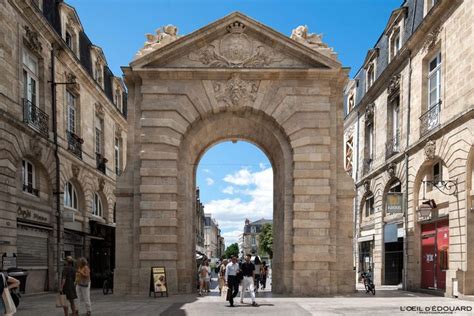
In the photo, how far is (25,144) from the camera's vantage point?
64.1 feet

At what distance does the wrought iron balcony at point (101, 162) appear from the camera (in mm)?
29344

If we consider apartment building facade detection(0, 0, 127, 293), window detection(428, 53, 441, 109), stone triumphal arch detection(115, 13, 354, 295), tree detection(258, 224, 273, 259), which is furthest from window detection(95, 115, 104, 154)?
tree detection(258, 224, 273, 259)

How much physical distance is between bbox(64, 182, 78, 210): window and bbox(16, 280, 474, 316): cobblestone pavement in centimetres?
732

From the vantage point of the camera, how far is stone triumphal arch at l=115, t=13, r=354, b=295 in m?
19.0

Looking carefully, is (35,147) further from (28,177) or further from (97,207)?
(97,207)

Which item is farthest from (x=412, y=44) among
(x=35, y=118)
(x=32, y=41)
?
(x=35, y=118)

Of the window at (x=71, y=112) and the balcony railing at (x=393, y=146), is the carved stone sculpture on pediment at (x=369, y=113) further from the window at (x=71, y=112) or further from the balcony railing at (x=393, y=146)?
the window at (x=71, y=112)

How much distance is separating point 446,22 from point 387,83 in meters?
7.28

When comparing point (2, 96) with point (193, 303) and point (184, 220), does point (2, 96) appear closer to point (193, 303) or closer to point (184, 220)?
point (184, 220)

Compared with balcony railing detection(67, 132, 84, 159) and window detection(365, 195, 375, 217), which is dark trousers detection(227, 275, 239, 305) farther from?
window detection(365, 195, 375, 217)

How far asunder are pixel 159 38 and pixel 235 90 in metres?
3.44

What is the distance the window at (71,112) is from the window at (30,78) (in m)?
3.25

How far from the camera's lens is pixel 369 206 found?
29.8m

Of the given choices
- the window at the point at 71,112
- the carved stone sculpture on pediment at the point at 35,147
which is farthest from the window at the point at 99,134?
the carved stone sculpture on pediment at the point at 35,147
